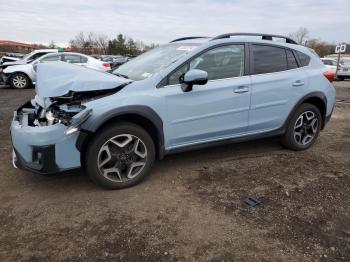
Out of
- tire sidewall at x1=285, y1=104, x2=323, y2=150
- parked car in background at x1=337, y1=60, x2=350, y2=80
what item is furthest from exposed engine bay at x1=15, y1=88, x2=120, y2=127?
parked car in background at x1=337, y1=60, x2=350, y2=80

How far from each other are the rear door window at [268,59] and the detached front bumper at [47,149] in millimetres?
2487

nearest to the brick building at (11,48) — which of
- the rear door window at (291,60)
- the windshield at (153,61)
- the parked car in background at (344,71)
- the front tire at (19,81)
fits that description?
the front tire at (19,81)

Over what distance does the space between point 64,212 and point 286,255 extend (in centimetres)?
202

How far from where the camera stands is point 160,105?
3664 millimetres

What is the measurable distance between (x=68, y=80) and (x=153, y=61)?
1.18m

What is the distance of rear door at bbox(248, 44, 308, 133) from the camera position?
172 inches

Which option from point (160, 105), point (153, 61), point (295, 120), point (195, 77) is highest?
point (153, 61)

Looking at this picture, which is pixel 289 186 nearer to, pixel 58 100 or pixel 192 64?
pixel 192 64

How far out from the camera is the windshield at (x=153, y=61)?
3992 mm

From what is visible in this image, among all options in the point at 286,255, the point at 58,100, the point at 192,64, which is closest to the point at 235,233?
the point at 286,255

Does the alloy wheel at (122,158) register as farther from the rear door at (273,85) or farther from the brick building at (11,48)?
the brick building at (11,48)

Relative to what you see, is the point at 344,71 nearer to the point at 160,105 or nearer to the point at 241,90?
the point at 241,90

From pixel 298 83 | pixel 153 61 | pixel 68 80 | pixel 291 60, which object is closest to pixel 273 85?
pixel 298 83

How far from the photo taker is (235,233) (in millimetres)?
2896
